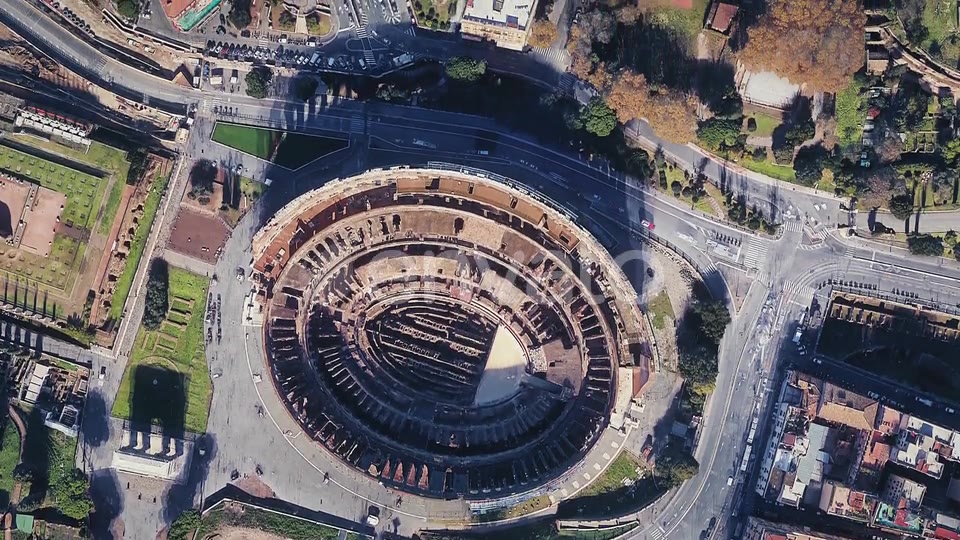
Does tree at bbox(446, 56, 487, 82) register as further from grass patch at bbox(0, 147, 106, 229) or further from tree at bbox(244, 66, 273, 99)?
grass patch at bbox(0, 147, 106, 229)

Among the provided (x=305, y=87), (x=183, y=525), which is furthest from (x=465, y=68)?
(x=183, y=525)

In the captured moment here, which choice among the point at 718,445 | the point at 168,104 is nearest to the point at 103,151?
the point at 168,104

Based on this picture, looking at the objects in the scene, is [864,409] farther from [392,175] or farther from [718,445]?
[392,175]

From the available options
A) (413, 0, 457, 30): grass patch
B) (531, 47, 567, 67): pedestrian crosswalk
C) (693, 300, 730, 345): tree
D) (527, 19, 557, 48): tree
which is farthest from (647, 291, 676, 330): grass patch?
(413, 0, 457, 30): grass patch

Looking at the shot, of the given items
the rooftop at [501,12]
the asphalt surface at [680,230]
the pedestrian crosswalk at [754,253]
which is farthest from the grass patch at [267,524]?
the rooftop at [501,12]

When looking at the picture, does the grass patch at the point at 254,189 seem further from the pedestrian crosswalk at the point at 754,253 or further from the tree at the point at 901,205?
the tree at the point at 901,205

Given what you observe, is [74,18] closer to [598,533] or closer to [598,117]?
[598,117]
